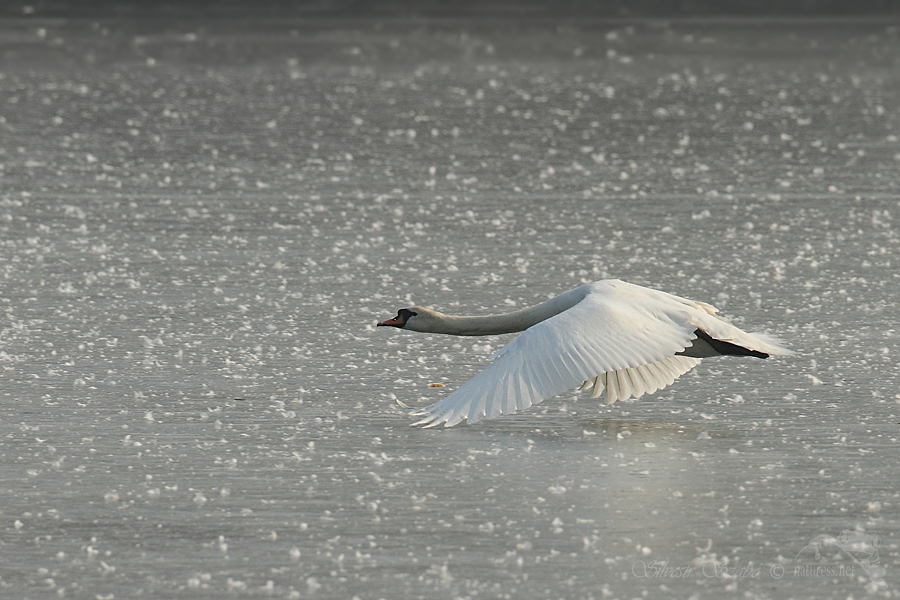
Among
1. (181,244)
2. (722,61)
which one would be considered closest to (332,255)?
(181,244)

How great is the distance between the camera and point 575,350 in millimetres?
5562

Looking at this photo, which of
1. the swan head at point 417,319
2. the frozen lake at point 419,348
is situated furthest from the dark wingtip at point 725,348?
the swan head at point 417,319

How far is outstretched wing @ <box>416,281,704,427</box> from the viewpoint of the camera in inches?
214

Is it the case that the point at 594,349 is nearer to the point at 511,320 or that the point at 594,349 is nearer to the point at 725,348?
the point at 725,348

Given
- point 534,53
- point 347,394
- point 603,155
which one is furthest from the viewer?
point 534,53

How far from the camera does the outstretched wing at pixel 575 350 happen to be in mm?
5438

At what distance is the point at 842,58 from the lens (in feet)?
75.5

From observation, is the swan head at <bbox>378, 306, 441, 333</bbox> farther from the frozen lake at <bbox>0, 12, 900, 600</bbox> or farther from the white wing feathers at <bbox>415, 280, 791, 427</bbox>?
the white wing feathers at <bbox>415, 280, 791, 427</bbox>

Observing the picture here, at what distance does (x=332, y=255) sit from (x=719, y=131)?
22.5 feet

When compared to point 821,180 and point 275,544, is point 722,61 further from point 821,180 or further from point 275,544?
point 275,544

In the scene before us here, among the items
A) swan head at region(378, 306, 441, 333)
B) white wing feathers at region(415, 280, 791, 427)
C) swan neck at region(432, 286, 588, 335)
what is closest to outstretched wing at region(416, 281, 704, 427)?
white wing feathers at region(415, 280, 791, 427)

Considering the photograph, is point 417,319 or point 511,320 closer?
point 511,320

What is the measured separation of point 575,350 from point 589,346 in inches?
2.7

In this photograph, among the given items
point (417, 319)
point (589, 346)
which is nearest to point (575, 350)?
point (589, 346)
